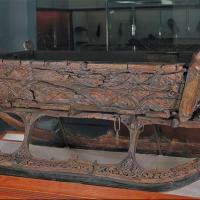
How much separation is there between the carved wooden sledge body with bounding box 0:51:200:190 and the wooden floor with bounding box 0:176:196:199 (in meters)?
0.03

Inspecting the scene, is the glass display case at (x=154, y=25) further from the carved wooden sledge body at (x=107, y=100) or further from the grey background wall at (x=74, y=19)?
the carved wooden sledge body at (x=107, y=100)

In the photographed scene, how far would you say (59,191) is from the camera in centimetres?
170

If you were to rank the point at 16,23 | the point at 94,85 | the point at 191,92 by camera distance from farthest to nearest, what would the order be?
the point at 16,23, the point at 94,85, the point at 191,92

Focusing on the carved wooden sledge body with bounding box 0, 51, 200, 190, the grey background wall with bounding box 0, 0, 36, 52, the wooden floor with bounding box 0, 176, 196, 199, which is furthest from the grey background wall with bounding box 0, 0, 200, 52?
the wooden floor with bounding box 0, 176, 196, 199

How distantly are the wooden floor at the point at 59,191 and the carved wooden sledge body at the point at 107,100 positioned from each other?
0.03m

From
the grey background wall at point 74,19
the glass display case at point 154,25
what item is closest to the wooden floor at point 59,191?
the glass display case at point 154,25

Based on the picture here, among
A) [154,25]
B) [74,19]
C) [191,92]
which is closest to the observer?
[191,92]

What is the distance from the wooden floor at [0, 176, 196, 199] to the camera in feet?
5.40

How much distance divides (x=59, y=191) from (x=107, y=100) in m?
0.41

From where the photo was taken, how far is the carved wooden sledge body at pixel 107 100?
1588 millimetres

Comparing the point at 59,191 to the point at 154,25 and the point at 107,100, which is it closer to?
the point at 107,100

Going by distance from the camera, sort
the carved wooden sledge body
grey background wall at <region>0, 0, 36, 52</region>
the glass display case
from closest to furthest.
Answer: the carved wooden sledge body, the glass display case, grey background wall at <region>0, 0, 36, 52</region>

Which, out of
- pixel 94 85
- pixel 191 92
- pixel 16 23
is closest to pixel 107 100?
pixel 94 85

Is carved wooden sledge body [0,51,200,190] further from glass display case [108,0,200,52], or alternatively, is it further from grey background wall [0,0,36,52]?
grey background wall [0,0,36,52]
